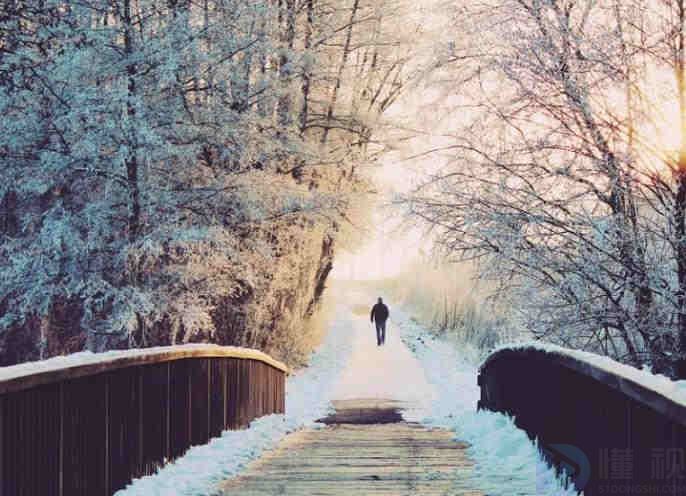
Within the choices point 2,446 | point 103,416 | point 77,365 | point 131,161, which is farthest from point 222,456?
point 131,161

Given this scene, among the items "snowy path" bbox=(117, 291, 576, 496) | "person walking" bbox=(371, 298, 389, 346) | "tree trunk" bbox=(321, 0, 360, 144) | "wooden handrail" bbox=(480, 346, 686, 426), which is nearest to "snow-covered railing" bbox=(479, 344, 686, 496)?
"wooden handrail" bbox=(480, 346, 686, 426)

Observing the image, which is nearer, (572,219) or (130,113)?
(572,219)

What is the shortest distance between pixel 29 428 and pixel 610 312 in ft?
21.0

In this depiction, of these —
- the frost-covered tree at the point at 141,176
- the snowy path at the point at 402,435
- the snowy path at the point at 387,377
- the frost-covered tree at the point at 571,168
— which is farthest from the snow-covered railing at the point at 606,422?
the snowy path at the point at 387,377

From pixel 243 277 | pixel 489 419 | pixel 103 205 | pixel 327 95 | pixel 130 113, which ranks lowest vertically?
pixel 489 419

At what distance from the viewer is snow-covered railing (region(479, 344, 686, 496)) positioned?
159 inches

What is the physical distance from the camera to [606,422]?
5.11m

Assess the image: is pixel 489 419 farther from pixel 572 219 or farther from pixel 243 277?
pixel 243 277

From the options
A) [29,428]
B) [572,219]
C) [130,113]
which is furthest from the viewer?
[130,113]

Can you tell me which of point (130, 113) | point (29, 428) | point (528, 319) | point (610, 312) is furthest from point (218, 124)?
point (29, 428)

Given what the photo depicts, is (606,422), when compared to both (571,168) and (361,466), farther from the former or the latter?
(571,168)

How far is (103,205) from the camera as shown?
13188 millimetres

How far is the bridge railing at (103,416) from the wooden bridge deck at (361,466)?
2.30 ft

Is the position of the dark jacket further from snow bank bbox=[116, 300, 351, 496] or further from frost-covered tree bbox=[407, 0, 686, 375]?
frost-covered tree bbox=[407, 0, 686, 375]
